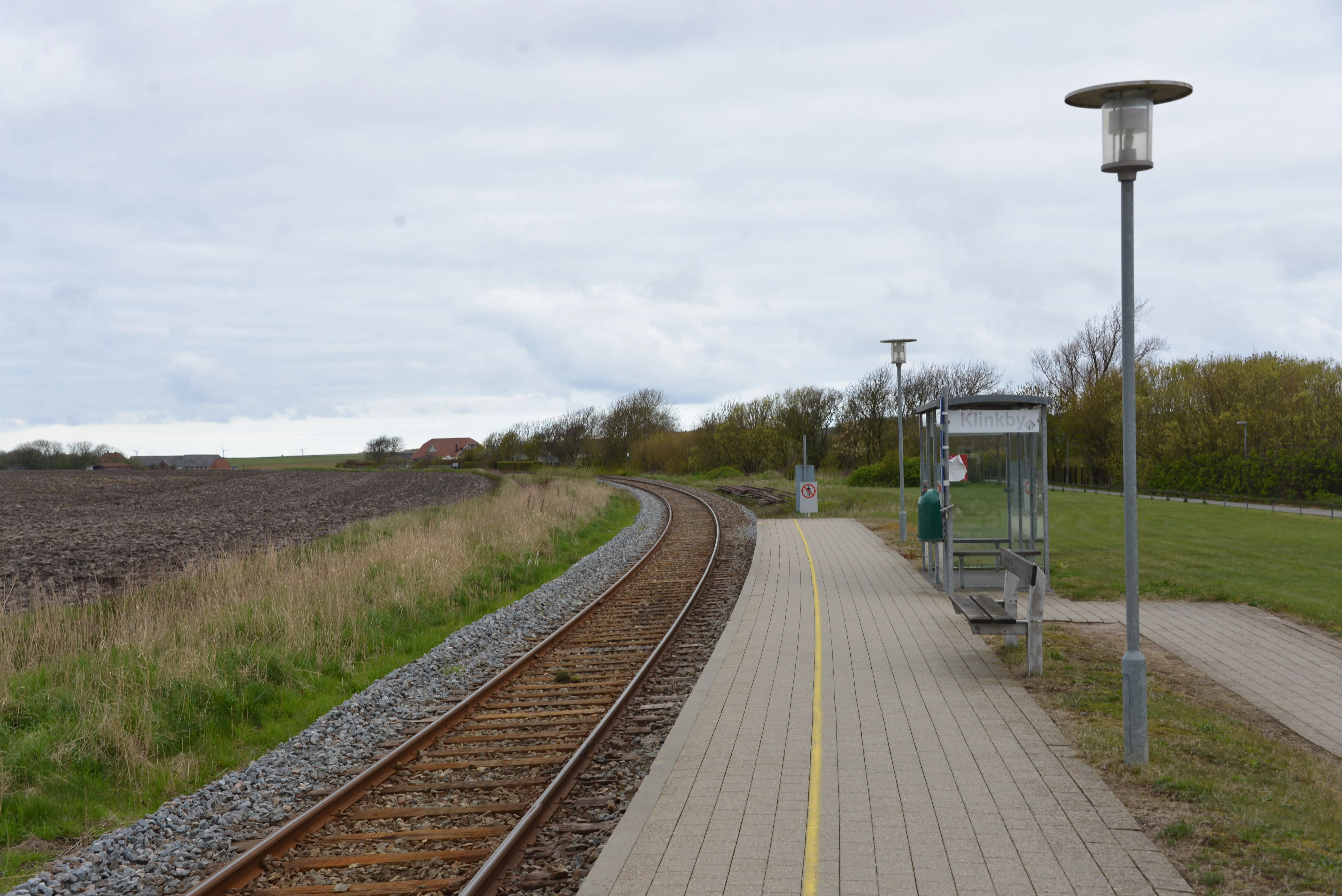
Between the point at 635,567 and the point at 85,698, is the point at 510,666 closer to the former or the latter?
the point at 85,698

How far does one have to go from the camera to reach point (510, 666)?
10.2 m

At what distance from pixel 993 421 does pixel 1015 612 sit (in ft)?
15.9

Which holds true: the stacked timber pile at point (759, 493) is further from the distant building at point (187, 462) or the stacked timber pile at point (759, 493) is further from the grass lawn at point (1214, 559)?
the distant building at point (187, 462)

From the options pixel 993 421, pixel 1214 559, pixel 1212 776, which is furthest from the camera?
pixel 1214 559

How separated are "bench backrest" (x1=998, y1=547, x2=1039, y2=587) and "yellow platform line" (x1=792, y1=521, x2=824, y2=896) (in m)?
2.10

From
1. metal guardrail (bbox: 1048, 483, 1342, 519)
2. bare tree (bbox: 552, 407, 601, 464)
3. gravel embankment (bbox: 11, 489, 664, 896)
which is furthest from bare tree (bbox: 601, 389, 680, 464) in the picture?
gravel embankment (bbox: 11, 489, 664, 896)

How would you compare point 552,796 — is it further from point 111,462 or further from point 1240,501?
point 111,462

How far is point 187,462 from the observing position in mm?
153625

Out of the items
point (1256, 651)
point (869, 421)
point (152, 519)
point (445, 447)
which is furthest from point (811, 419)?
point (445, 447)

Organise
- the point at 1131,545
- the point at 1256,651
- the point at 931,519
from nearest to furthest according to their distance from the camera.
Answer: the point at 1131,545 → the point at 1256,651 → the point at 931,519

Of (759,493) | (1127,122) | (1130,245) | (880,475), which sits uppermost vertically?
(1127,122)

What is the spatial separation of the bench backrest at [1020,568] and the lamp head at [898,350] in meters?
10.8

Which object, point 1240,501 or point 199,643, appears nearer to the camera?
point 199,643

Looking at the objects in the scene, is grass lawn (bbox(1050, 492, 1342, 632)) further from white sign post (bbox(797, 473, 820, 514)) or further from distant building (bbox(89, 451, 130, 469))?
distant building (bbox(89, 451, 130, 469))
